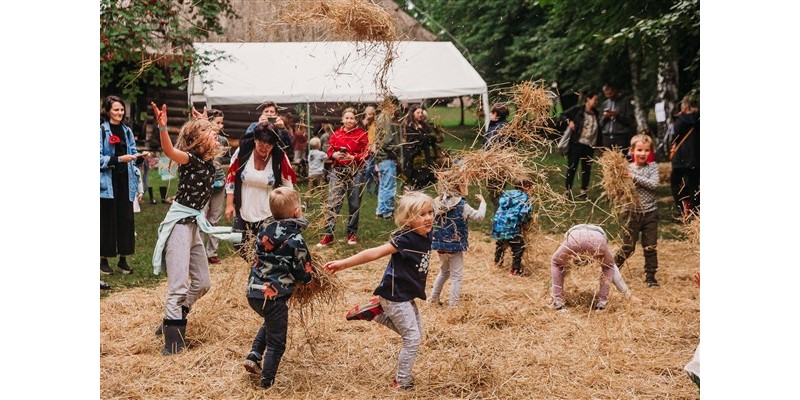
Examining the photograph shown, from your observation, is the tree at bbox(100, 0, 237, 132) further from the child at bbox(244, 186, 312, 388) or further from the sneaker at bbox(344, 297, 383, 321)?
the sneaker at bbox(344, 297, 383, 321)

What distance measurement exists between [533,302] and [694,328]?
1381 millimetres

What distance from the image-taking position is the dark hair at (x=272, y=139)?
21.5 ft

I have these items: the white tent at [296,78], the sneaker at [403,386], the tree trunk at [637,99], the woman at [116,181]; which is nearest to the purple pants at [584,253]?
the sneaker at [403,386]

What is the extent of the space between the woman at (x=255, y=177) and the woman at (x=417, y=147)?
1.34 metres

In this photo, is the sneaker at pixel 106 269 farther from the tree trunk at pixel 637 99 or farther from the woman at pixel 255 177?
the tree trunk at pixel 637 99

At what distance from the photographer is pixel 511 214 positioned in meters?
7.97

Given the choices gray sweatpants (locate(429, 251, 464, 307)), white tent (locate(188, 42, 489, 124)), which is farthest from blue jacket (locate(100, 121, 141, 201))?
white tent (locate(188, 42, 489, 124))

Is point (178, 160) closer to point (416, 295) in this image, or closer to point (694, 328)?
point (416, 295)

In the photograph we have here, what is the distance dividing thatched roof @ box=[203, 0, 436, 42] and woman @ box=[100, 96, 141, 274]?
1543mm

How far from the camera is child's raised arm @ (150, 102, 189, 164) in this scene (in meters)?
5.21

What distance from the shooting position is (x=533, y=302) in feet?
23.2

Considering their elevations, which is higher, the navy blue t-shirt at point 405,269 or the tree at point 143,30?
the tree at point 143,30

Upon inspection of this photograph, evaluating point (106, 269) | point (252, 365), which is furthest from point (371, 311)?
point (106, 269)

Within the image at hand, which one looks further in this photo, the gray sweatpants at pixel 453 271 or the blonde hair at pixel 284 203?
the gray sweatpants at pixel 453 271
